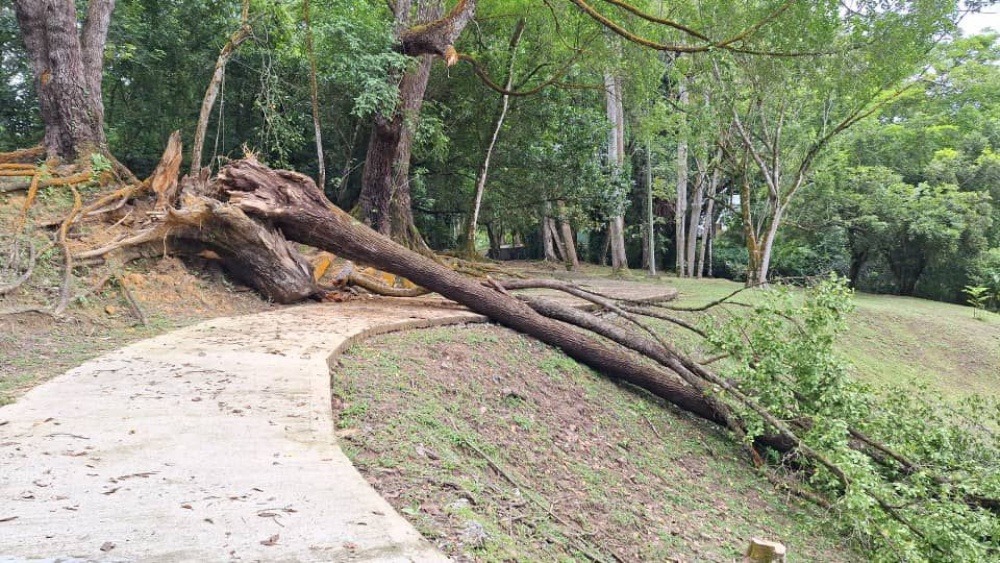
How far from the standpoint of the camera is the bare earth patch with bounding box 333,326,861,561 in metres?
2.83

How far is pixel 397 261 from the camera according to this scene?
7191mm

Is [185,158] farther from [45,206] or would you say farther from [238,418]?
[238,418]

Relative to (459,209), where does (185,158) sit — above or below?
above

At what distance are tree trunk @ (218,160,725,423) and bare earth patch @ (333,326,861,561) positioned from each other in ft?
0.69

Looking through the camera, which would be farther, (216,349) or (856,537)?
(856,537)

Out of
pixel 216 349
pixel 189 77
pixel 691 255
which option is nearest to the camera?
pixel 216 349

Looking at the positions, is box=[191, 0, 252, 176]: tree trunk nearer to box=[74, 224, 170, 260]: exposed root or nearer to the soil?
box=[74, 224, 170, 260]: exposed root

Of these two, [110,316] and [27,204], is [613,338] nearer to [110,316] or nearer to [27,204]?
[110,316]

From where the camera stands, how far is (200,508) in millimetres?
2127

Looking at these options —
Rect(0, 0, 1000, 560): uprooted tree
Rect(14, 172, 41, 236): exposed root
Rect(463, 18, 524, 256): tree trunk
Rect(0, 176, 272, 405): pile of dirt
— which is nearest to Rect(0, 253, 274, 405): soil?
Rect(0, 176, 272, 405): pile of dirt

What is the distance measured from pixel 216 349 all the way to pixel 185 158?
11.0m

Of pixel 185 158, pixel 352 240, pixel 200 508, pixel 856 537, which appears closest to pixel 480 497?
pixel 200 508

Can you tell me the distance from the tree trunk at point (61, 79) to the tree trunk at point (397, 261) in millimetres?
2327

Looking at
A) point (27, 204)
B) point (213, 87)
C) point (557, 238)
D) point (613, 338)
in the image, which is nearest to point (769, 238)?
point (557, 238)
